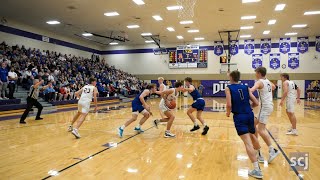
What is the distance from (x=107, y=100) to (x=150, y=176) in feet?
54.7

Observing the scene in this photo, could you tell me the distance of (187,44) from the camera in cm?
2980

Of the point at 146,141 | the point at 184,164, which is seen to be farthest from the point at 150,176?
the point at 146,141

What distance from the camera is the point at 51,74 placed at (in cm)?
1691

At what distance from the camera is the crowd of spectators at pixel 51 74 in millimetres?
13586

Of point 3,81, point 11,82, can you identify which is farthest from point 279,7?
point 3,81

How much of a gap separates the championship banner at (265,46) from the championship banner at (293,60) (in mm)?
2190

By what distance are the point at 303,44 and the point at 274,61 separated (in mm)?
3165

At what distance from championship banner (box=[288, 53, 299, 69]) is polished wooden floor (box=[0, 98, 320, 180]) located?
21.0 meters

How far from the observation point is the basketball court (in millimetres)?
4527

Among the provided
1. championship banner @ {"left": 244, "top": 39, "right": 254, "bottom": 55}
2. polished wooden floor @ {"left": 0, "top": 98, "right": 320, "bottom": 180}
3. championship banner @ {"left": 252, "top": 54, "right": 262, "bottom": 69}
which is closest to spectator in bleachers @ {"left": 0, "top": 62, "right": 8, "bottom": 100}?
polished wooden floor @ {"left": 0, "top": 98, "right": 320, "bottom": 180}

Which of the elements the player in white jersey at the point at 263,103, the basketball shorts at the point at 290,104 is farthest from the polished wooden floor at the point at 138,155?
the basketball shorts at the point at 290,104

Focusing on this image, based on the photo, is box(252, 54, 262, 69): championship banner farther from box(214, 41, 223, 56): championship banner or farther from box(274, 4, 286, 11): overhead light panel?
box(274, 4, 286, 11): overhead light panel

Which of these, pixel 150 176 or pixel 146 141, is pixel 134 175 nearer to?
pixel 150 176

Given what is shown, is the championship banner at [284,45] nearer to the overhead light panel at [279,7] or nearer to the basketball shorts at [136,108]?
the overhead light panel at [279,7]
